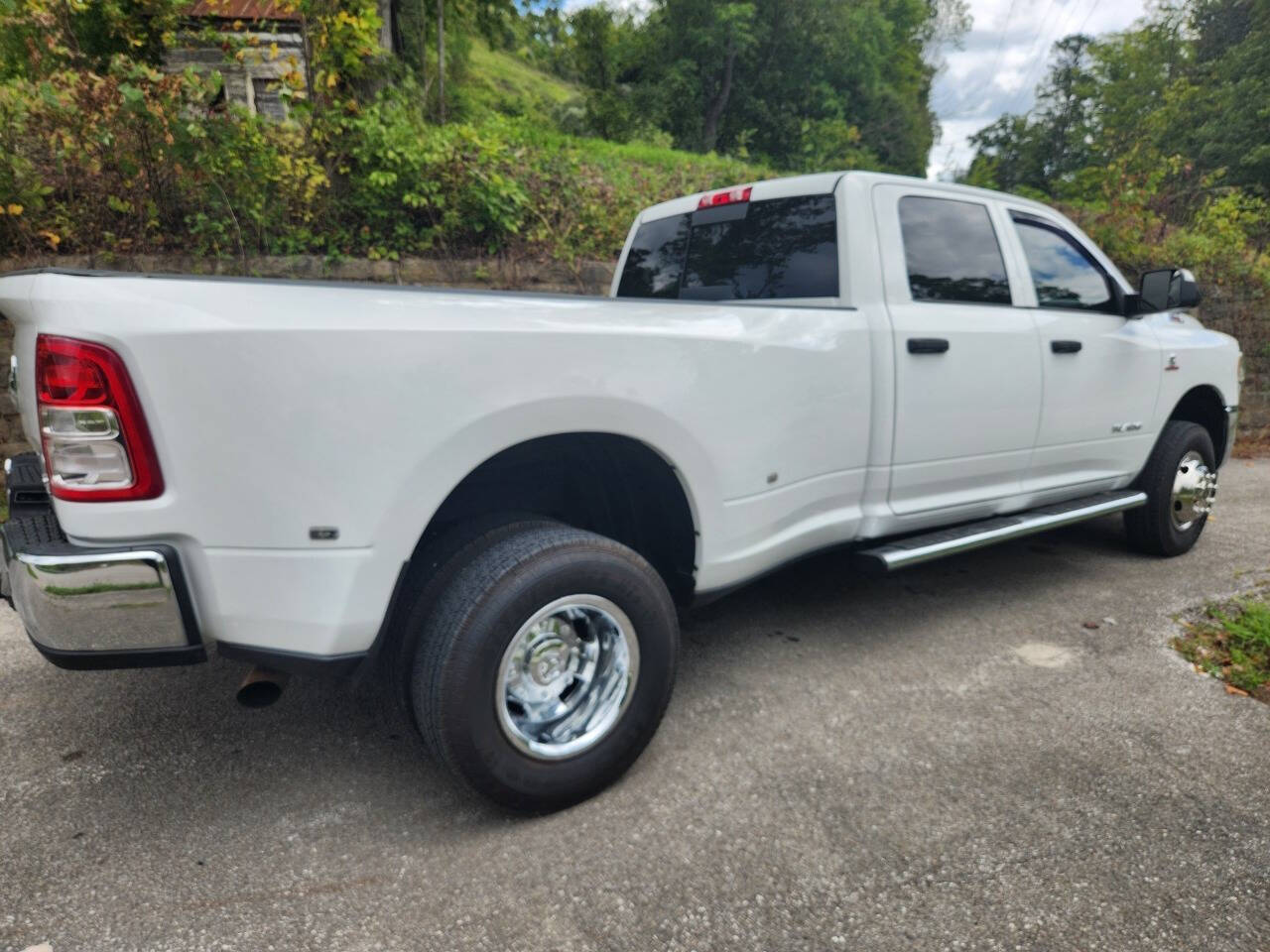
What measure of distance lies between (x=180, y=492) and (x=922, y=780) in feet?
7.10

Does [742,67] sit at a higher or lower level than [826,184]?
higher

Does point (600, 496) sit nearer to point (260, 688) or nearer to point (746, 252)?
point (260, 688)

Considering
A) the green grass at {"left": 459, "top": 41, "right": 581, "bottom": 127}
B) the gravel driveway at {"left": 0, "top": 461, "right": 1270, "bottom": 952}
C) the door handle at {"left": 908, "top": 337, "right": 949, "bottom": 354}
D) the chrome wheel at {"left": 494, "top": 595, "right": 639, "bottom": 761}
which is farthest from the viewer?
the green grass at {"left": 459, "top": 41, "right": 581, "bottom": 127}

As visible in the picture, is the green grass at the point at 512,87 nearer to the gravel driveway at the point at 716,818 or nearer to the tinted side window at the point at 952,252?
the tinted side window at the point at 952,252

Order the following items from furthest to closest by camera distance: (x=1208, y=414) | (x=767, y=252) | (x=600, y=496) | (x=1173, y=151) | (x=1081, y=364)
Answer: (x=1173, y=151)
(x=1208, y=414)
(x=1081, y=364)
(x=767, y=252)
(x=600, y=496)

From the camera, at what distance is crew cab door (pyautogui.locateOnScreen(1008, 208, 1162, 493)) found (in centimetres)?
368

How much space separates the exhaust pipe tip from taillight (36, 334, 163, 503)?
0.53m

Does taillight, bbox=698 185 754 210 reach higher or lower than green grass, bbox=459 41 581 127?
lower

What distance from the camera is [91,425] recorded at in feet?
5.41

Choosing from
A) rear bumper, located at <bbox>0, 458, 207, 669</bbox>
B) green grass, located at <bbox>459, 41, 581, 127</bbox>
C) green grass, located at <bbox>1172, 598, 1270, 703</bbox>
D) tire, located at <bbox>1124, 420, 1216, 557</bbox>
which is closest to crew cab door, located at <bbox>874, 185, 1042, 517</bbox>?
green grass, located at <bbox>1172, 598, 1270, 703</bbox>

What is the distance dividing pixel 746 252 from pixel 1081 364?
1.80 m

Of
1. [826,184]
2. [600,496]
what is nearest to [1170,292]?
[826,184]

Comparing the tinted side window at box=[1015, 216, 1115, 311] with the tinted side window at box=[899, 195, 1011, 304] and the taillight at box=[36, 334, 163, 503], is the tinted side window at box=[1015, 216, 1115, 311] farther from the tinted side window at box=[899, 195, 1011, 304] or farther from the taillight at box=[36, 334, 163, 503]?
the taillight at box=[36, 334, 163, 503]

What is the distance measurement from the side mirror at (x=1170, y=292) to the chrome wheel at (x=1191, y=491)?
0.97 metres
